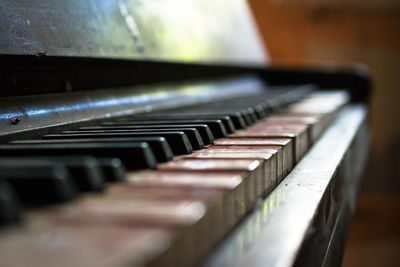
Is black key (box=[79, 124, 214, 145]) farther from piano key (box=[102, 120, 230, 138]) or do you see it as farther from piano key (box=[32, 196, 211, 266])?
piano key (box=[32, 196, 211, 266])

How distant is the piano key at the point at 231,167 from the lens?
707 millimetres

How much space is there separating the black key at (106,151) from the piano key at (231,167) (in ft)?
0.09

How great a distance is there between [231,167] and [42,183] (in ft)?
0.94

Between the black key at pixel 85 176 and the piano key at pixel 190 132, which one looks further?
the piano key at pixel 190 132

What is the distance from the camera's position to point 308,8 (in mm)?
5414

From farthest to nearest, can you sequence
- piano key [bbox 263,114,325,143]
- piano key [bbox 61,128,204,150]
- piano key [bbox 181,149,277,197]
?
piano key [bbox 263,114,325,143] → piano key [bbox 61,128,204,150] → piano key [bbox 181,149,277,197]

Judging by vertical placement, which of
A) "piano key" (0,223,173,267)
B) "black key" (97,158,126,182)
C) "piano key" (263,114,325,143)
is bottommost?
"piano key" (263,114,325,143)

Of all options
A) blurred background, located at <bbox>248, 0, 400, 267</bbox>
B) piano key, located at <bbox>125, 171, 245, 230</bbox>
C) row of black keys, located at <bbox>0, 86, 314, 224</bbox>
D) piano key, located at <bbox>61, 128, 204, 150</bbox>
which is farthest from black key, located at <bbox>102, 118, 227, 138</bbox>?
blurred background, located at <bbox>248, 0, 400, 267</bbox>

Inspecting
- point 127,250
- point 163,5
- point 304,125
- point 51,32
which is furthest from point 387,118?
point 127,250

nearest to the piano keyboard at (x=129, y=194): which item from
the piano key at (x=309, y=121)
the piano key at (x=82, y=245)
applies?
the piano key at (x=82, y=245)

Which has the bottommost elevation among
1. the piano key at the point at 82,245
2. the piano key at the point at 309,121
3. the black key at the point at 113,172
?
the piano key at the point at 309,121

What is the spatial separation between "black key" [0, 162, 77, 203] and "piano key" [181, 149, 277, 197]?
0.30 metres

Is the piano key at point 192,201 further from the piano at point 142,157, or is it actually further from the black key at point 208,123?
the black key at point 208,123

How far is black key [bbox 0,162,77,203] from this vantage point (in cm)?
52
